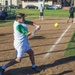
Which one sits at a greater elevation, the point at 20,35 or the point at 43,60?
the point at 20,35

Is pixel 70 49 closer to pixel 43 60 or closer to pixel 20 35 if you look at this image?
pixel 43 60

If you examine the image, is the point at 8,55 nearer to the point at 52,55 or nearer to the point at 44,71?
the point at 52,55

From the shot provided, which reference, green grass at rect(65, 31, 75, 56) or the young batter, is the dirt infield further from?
the young batter

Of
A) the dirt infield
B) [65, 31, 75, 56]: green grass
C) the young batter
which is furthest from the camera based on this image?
[65, 31, 75, 56]: green grass

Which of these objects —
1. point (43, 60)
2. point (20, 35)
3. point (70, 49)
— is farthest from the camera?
point (70, 49)

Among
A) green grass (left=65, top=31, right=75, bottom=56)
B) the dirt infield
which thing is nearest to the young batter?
the dirt infield

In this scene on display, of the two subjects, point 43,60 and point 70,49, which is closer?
point 43,60

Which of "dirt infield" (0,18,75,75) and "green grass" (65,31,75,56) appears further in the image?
"green grass" (65,31,75,56)

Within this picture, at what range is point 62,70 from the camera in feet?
29.2

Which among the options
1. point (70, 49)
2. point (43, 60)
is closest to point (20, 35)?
point (43, 60)

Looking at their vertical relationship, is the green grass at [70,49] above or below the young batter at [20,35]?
below

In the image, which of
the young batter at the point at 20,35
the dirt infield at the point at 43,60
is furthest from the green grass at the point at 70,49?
the young batter at the point at 20,35

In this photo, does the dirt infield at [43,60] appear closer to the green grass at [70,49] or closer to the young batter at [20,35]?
the green grass at [70,49]

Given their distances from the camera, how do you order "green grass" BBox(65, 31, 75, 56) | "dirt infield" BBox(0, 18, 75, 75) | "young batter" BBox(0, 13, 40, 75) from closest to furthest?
"young batter" BBox(0, 13, 40, 75) < "dirt infield" BBox(0, 18, 75, 75) < "green grass" BBox(65, 31, 75, 56)
